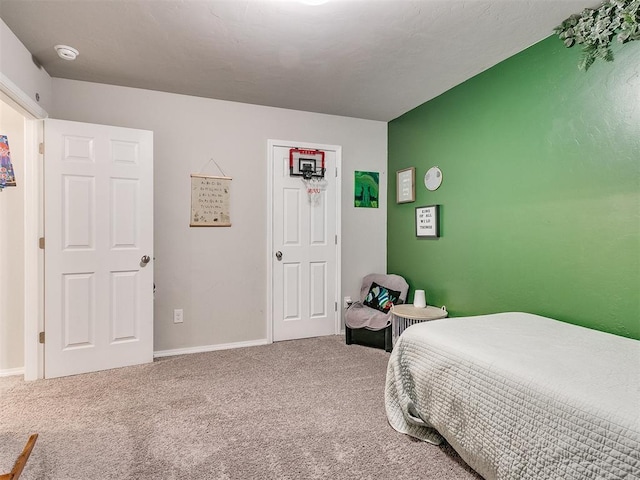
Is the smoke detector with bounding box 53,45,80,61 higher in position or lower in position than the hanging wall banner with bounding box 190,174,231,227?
higher

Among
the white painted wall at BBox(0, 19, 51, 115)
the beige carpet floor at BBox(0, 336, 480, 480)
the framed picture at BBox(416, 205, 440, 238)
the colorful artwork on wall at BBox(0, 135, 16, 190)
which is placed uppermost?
the white painted wall at BBox(0, 19, 51, 115)

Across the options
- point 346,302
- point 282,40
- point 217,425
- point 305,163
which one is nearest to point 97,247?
point 217,425

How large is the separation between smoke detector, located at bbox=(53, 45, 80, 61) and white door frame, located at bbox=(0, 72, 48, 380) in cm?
45

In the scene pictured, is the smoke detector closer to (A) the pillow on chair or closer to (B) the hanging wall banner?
(B) the hanging wall banner

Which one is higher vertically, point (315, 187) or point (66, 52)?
point (66, 52)

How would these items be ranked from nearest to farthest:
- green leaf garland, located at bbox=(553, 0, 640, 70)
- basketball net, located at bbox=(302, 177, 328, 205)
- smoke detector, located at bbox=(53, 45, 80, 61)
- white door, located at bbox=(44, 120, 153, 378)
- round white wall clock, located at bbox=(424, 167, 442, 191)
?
green leaf garland, located at bbox=(553, 0, 640, 70)
smoke detector, located at bbox=(53, 45, 80, 61)
white door, located at bbox=(44, 120, 153, 378)
round white wall clock, located at bbox=(424, 167, 442, 191)
basketball net, located at bbox=(302, 177, 328, 205)

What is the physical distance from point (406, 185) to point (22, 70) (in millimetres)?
3254

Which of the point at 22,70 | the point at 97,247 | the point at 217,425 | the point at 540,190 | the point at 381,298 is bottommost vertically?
the point at 217,425

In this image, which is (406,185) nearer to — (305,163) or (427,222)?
(427,222)

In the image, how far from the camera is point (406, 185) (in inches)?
144

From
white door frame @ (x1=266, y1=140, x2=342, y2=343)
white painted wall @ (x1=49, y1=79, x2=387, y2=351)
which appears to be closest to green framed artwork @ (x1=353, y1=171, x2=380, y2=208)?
white door frame @ (x1=266, y1=140, x2=342, y2=343)

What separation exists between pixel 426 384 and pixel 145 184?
2619 millimetres

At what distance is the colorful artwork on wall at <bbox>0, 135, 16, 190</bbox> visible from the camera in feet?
8.30

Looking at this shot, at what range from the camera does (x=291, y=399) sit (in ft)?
7.52
